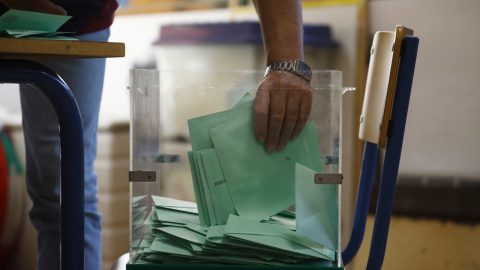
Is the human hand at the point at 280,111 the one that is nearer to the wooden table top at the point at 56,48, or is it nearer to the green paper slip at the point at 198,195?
the green paper slip at the point at 198,195

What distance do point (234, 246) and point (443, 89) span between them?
159cm

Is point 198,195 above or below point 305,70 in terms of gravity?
below

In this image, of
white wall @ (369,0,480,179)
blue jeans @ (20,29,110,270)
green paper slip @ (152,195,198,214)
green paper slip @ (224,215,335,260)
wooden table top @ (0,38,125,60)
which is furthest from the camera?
white wall @ (369,0,480,179)

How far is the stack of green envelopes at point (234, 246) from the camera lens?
0.69 m

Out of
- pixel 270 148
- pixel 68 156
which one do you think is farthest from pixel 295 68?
pixel 68 156

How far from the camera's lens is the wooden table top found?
581mm

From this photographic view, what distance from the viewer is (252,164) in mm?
763

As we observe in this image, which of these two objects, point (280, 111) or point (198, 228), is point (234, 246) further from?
point (280, 111)

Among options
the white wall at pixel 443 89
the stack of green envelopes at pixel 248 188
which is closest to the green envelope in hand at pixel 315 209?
the stack of green envelopes at pixel 248 188

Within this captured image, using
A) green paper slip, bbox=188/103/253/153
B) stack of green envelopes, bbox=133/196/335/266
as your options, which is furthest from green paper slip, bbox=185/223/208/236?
green paper slip, bbox=188/103/253/153

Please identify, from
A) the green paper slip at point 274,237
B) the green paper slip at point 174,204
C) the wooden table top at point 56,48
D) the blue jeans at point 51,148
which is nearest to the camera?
the wooden table top at point 56,48

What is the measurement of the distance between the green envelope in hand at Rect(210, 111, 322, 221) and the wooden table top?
0.20 metres

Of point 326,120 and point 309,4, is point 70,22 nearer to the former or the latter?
point 326,120

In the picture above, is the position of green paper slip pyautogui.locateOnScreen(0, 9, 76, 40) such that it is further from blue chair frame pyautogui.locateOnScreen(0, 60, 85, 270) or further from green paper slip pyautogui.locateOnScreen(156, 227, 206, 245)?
green paper slip pyautogui.locateOnScreen(156, 227, 206, 245)
